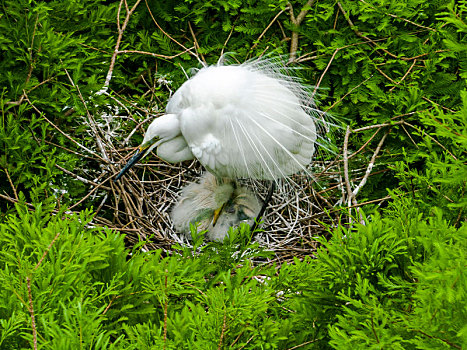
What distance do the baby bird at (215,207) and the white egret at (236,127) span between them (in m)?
Result: 0.32

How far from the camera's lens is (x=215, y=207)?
256 centimetres

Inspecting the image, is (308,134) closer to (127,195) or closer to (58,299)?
(127,195)

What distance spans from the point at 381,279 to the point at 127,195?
5.16 ft

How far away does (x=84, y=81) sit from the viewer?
2.58 m

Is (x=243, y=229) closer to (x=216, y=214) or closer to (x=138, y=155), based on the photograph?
(x=138, y=155)

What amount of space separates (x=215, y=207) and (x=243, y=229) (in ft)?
3.58

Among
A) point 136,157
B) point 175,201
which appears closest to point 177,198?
point 175,201

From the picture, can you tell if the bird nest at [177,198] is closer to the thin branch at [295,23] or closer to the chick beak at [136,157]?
the chick beak at [136,157]

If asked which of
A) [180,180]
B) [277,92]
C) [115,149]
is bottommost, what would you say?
[180,180]

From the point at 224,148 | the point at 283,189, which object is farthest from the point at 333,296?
the point at 283,189

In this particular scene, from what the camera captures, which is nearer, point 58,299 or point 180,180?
point 58,299

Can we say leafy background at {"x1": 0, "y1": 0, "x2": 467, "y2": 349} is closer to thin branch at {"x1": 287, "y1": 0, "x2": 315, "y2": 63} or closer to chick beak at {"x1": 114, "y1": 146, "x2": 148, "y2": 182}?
thin branch at {"x1": 287, "y1": 0, "x2": 315, "y2": 63}

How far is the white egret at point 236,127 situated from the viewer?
2.06 m

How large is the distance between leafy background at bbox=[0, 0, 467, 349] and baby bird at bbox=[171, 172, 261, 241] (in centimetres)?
22
